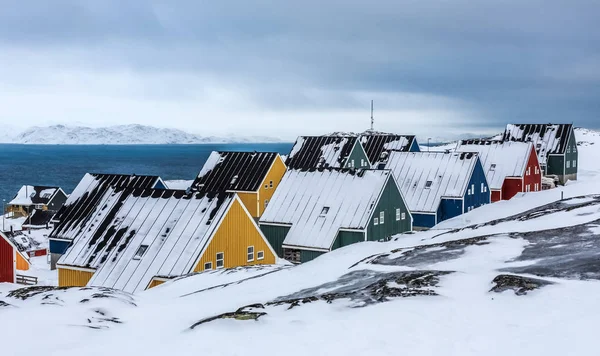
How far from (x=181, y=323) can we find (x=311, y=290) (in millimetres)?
5271

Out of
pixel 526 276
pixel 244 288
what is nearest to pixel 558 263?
pixel 526 276

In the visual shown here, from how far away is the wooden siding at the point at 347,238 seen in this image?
133ft

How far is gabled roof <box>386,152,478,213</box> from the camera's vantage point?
53.9 meters

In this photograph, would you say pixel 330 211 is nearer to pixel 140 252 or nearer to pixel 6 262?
pixel 140 252

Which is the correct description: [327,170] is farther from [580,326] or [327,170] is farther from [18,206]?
[18,206]

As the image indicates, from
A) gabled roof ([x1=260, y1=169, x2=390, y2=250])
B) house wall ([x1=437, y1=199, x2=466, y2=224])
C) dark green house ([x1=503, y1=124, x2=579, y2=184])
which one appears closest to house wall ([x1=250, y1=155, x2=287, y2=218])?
gabled roof ([x1=260, y1=169, x2=390, y2=250])

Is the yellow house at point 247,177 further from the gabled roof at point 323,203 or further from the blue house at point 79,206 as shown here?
the gabled roof at point 323,203

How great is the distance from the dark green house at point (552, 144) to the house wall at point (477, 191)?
2485 cm

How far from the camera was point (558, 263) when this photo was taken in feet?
66.0

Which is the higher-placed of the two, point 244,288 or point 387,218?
point 387,218

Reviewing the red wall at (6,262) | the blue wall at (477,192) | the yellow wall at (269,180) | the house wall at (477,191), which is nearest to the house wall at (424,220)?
the house wall at (477,191)

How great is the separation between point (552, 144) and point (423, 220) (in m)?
39.7

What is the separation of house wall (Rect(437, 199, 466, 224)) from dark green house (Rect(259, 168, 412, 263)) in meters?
8.34

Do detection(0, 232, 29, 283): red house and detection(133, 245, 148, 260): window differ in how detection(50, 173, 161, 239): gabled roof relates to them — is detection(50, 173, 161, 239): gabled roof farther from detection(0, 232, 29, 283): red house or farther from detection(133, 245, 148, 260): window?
detection(133, 245, 148, 260): window
